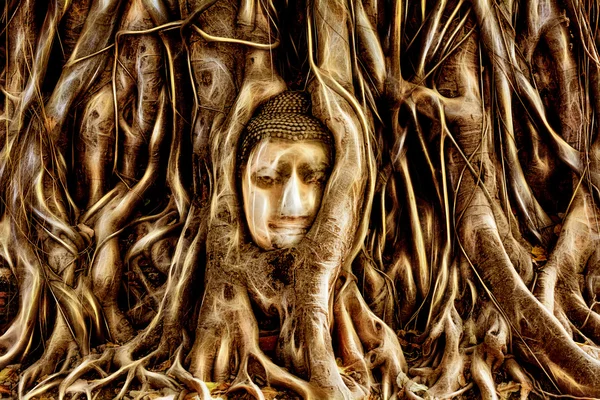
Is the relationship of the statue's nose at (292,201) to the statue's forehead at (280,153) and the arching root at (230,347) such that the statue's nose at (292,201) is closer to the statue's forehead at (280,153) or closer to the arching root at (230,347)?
the statue's forehead at (280,153)

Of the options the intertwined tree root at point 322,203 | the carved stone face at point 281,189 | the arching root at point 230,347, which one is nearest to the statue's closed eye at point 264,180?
the carved stone face at point 281,189

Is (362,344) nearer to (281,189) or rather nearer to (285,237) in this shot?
(285,237)

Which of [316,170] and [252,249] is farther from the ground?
[316,170]

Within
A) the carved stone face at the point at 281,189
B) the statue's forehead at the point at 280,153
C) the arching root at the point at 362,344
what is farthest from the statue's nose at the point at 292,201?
the arching root at the point at 362,344

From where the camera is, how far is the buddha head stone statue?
2611 millimetres

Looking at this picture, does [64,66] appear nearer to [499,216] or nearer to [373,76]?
[373,76]

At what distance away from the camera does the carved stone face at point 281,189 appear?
261cm

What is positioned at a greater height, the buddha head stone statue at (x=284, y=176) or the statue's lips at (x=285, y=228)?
the buddha head stone statue at (x=284, y=176)

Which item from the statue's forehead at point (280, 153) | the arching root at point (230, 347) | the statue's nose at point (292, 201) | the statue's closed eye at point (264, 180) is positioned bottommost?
the arching root at point (230, 347)

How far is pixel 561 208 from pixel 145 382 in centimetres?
222

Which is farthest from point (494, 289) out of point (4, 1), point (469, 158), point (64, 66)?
point (4, 1)

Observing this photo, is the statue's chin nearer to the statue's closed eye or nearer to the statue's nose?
the statue's nose

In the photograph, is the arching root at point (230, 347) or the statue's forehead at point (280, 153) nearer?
the arching root at point (230, 347)

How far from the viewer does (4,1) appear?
10.6 ft
